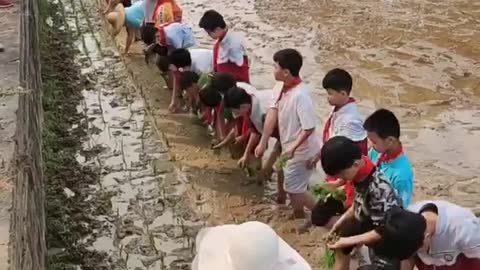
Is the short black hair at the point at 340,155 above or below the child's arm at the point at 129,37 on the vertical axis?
above

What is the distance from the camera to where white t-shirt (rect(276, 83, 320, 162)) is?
6.12 m

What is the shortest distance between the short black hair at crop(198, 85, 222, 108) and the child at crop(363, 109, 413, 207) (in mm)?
2534

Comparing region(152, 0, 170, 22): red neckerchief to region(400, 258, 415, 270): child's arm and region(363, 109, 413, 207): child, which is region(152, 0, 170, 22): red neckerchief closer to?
region(363, 109, 413, 207): child

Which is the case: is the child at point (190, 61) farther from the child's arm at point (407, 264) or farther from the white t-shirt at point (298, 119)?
the child's arm at point (407, 264)

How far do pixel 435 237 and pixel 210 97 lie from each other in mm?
3298

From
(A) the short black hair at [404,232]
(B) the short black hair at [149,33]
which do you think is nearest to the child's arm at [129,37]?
(B) the short black hair at [149,33]

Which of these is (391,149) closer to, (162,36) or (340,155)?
(340,155)

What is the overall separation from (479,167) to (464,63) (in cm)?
279

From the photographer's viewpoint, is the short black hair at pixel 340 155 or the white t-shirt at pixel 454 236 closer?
the white t-shirt at pixel 454 236

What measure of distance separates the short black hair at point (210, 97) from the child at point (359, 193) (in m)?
2.62

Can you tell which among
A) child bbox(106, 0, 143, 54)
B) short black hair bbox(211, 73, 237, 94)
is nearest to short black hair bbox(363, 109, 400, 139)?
short black hair bbox(211, 73, 237, 94)

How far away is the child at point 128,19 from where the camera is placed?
10.4m

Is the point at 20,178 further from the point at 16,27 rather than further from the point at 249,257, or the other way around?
the point at 16,27

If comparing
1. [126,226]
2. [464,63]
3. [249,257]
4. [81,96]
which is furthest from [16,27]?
[249,257]
